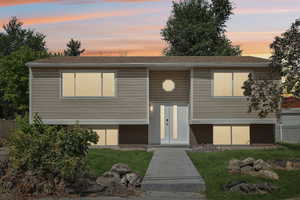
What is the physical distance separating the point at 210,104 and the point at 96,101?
6154 millimetres

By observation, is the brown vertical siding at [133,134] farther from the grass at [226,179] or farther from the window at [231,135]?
the grass at [226,179]

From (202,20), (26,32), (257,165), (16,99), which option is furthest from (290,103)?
(26,32)

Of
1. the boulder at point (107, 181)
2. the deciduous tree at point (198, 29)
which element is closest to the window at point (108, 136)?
the boulder at point (107, 181)

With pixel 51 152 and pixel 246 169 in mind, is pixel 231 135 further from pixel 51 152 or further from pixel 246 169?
pixel 51 152

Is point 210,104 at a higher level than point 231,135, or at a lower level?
higher

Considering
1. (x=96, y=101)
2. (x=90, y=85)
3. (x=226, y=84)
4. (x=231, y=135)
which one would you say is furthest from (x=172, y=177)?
(x=231, y=135)

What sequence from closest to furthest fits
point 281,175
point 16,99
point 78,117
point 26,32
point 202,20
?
1. point 281,175
2. point 78,117
3. point 16,99
4. point 202,20
5. point 26,32

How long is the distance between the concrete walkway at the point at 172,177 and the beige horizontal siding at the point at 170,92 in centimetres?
987

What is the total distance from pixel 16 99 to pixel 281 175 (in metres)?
35.1

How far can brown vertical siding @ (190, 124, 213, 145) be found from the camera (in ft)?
101

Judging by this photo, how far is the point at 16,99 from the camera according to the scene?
4856 centimetres

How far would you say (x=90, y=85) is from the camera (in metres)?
29.8

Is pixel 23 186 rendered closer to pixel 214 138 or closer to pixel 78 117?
pixel 78 117

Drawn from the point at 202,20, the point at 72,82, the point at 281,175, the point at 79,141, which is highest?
the point at 202,20
